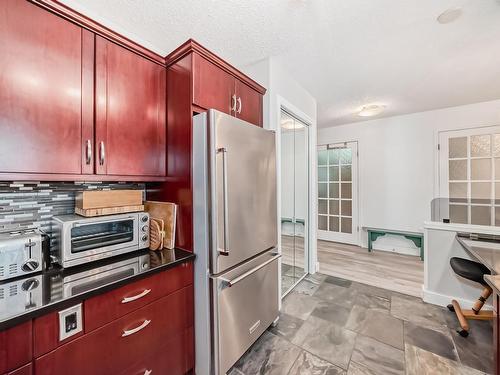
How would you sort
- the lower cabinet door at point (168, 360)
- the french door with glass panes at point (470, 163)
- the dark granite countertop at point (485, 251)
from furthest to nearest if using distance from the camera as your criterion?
the french door with glass panes at point (470, 163) → the dark granite countertop at point (485, 251) → the lower cabinet door at point (168, 360)

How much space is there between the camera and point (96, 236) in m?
1.37

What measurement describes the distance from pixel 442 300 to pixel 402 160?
2.47 meters

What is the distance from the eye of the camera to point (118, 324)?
1098 mm

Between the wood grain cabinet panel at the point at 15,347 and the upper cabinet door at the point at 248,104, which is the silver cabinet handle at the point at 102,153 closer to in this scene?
the wood grain cabinet panel at the point at 15,347

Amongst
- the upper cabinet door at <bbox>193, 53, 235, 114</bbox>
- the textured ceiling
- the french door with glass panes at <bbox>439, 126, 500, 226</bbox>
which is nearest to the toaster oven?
the upper cabinet door at <bbox>193, 53, 235, 114</bbox>

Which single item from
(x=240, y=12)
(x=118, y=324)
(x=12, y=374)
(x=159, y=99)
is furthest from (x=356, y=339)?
(x=240, y=12)

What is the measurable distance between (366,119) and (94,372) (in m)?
4.87

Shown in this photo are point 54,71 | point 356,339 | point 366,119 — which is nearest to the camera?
point 54,71

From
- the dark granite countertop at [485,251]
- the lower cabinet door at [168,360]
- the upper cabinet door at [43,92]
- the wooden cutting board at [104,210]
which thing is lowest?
the lower cabinet door at [168,360]

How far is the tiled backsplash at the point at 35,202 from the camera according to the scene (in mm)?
1261

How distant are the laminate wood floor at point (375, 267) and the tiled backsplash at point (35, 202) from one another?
3.14m

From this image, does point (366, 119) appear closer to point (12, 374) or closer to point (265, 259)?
point (265, 259)

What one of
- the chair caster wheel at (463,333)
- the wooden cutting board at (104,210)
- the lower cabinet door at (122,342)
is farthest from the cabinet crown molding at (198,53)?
the chair caster wheel at (463,333)

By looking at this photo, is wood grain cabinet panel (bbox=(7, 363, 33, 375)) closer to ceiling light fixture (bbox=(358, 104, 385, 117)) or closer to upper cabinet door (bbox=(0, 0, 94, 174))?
upper cabinet door (bbox=(0, 0, 94, 174))
